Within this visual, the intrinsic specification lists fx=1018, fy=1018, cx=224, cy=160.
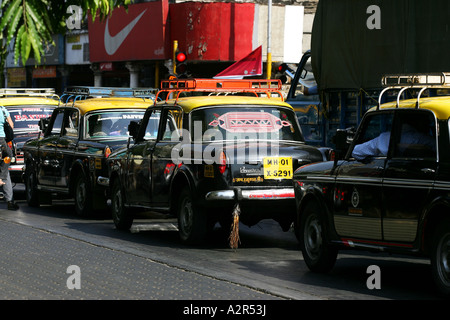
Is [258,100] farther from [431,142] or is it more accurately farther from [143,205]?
Result: [431,142]

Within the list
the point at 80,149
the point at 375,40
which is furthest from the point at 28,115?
the point at 375,40

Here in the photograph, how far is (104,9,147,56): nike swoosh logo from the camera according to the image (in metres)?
38.4

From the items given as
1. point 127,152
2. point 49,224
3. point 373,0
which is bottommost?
point 49,224

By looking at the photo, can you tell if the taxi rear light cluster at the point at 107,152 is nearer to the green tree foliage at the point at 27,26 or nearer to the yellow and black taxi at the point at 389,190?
the yellow and black taxi at the point at 389,190

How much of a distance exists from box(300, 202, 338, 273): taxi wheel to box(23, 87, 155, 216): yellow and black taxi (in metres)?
6.05

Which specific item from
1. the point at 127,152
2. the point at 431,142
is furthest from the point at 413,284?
the point at 127,152

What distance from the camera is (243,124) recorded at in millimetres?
12500

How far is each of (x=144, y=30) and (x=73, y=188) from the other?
853 inches

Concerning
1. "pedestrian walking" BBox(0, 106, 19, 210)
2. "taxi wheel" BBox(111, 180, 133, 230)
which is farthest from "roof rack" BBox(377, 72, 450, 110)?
"pedestrian walking" BBox(0, 106, 19, 210)

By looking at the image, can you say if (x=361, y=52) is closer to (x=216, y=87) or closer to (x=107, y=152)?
(x=216, y=87)

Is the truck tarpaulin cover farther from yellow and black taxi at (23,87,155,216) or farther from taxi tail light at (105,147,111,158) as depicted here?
taxi tail light at (105,147,111,158)

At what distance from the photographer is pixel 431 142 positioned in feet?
27.9

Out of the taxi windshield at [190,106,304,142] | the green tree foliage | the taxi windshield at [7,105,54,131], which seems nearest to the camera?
the green tree foliage

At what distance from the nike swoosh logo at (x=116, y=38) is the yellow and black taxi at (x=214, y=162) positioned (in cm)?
2477
